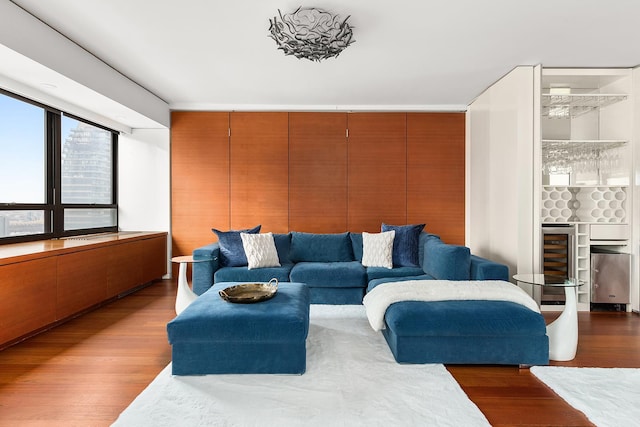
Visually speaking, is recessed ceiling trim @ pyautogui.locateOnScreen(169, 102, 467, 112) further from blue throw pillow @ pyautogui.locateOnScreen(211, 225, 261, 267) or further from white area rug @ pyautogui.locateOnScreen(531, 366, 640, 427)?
white area rug @ pyautogui.locateOnScreen(531, 366, 640, 427)

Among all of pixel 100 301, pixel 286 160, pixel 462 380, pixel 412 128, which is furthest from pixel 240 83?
pixel 462 380

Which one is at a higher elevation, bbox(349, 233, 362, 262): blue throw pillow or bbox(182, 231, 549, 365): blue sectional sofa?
bbox(349, 233, 362, 262): blue throw pillow

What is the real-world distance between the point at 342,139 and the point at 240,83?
1.70 metres

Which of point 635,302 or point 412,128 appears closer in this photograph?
point 635,302

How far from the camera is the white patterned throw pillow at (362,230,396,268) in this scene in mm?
4367

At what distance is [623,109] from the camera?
4.12m

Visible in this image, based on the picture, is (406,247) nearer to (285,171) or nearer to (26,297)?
(285,171)

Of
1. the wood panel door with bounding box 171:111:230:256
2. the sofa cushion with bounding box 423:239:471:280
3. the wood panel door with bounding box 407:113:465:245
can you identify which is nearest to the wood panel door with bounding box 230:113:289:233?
the wood panel door with bounding box 171:111:230:256

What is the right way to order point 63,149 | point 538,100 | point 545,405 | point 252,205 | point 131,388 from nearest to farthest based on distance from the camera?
point 545,405 → point 131,388 → point 538,100 → point 63,149 → point 252,205

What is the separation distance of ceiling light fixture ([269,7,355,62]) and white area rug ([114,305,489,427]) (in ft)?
8.23

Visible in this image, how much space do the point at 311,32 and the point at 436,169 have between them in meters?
3.25

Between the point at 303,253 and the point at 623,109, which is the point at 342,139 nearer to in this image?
the point at 303,253

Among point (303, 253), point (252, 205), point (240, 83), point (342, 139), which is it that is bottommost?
point (303, 253)

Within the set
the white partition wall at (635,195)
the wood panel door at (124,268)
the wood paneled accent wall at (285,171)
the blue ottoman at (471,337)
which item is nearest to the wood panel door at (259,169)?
the wood paneled accent wall at (285,171)
